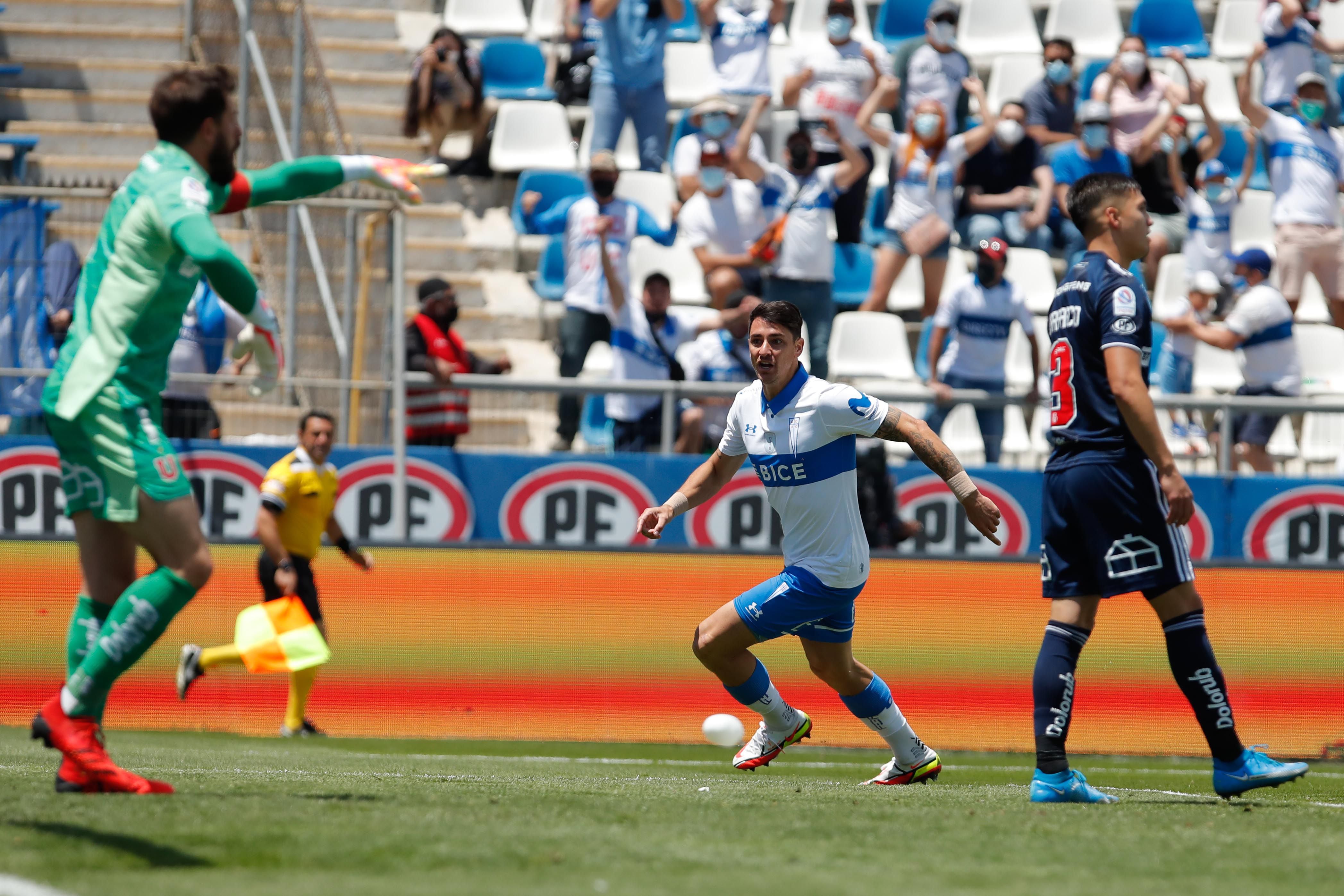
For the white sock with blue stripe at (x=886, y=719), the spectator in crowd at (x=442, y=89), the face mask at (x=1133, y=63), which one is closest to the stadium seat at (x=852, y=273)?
the face mask at (x=1133, y=63)

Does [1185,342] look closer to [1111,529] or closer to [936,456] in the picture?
[936,456]

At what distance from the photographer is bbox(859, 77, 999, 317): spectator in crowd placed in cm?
1522

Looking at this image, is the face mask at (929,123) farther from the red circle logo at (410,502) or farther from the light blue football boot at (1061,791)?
the light blue football boot at (1061,791)

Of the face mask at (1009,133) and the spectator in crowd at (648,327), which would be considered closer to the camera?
the spectator in crowd at (648,327)

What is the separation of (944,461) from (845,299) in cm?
956

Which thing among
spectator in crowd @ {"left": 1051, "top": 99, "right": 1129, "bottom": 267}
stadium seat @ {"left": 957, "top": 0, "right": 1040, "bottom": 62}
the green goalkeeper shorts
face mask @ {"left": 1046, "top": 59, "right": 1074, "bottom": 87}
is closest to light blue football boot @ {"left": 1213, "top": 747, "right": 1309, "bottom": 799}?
the green goalkeeper shorts

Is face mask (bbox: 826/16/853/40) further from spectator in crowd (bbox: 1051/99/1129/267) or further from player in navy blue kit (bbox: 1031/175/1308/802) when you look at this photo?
player in navy blue kit (bbox: 1031/175/1308/802)

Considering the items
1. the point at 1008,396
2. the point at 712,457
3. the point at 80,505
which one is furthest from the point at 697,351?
the point at 80,505

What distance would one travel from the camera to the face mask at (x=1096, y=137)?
15.5 meters

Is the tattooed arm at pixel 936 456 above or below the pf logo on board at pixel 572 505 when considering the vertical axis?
above

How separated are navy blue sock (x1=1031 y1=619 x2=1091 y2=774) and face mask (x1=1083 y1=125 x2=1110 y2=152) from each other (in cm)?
1052

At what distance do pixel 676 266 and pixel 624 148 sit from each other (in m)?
2.34

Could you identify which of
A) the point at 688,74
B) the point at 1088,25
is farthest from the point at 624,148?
the point at 1088,25

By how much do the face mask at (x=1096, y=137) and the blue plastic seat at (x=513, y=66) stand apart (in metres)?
6.10
